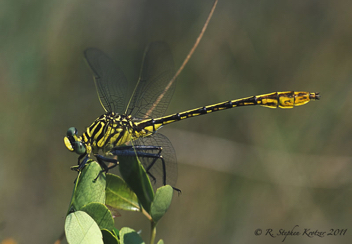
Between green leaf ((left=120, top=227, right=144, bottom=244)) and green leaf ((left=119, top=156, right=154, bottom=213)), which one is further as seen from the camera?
green leaf ((left=119, top=156, right=154, bottom=213))

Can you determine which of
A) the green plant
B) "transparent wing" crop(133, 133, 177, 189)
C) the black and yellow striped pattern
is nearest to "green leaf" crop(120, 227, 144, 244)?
the green plant

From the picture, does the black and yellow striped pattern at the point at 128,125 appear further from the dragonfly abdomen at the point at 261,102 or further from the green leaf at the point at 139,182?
the green leaf at the point at 139,182

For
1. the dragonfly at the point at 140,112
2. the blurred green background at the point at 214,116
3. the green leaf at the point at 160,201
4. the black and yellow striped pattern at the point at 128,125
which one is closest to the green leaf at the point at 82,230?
the green leaf at the point at 160,201

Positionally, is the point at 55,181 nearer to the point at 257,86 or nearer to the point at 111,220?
the point at 257,86

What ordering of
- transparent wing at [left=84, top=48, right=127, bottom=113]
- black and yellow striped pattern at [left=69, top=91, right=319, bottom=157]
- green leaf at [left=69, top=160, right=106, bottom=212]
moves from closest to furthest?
1. green leaf at [left=69, top=160, right=106, bottom=212]
2. black and yellow striped pattern at [left=69, top=91, right=319, bottom=157]
3. transparent wing at [left=84, top=48, right=127, bottom=113]

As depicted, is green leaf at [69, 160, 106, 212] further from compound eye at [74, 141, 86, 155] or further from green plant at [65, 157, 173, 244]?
compound eye at [74, 141, 86, 155]

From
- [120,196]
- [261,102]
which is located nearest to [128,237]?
[120,196]

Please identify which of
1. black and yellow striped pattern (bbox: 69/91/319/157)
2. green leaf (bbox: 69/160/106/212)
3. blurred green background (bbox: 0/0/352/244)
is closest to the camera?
green leaf (bbox: 69/160/106/212)

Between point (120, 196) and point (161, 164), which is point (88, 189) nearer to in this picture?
point (120, 196)
